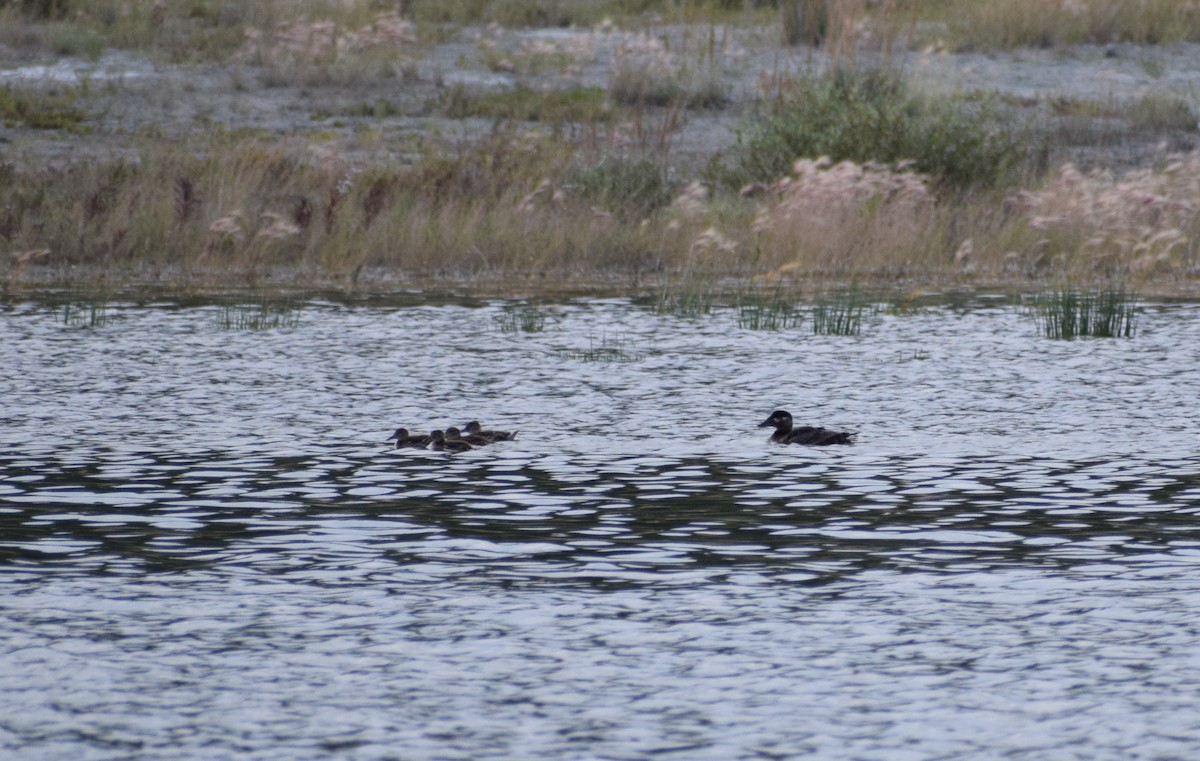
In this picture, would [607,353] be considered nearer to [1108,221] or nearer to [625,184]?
[625,184]

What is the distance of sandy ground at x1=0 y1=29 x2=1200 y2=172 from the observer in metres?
25.5

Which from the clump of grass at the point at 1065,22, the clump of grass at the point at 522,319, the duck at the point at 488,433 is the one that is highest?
the clump of grass at the point at 1065,22

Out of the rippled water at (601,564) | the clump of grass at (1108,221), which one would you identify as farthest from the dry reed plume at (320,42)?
the rippled water at (601,564)

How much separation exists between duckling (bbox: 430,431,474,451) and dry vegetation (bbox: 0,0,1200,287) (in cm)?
822

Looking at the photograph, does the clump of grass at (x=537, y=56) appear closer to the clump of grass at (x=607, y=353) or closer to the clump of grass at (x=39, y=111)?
the clump of grass at (x=39, y=111)

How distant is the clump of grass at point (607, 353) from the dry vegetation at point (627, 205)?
12.1 feet

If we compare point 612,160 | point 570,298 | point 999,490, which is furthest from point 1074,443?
point 612,160

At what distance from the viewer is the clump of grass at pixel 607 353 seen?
14.0 meters

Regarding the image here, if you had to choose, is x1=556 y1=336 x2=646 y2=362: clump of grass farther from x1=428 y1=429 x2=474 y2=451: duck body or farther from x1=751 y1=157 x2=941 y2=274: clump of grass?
x1=751 y1=157 x2=941 y2=274: clump of grass

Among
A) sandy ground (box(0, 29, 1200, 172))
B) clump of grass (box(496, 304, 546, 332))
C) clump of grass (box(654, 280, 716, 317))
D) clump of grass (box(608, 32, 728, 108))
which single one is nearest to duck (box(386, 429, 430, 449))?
clump of grass (box(496, 304, 546, 332))

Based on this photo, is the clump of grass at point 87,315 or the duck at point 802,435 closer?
the duck at point 802,435

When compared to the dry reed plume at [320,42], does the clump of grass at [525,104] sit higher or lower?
lower

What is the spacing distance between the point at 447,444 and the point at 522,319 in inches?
245

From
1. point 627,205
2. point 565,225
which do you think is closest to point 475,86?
point 627,205
